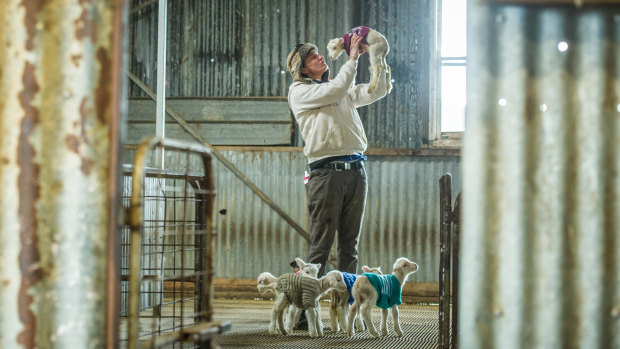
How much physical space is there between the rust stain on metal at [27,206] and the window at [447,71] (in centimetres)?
618

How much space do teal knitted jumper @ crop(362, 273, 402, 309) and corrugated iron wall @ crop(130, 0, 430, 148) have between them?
3267 mm

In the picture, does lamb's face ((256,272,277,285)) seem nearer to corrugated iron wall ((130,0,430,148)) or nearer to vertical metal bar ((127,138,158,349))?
vertical metal bar ((127,138,158,349))

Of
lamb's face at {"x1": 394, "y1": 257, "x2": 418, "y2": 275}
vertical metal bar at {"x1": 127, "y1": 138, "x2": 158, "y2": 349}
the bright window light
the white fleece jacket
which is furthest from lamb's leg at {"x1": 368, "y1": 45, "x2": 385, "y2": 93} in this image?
the bright window light

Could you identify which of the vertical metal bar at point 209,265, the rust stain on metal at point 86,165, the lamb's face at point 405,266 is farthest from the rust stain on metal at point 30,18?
the lamb's face at point 405,266

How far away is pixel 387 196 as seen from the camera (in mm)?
7875

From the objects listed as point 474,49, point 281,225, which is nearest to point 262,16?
point 281,225

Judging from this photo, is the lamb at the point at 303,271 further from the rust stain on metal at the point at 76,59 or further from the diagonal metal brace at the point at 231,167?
the rust stain on metal at the point at 76,59

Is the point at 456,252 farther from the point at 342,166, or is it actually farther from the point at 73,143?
the point at 73,143

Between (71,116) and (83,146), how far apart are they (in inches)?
3.9

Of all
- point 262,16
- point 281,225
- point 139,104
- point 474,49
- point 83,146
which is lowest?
point 281,225

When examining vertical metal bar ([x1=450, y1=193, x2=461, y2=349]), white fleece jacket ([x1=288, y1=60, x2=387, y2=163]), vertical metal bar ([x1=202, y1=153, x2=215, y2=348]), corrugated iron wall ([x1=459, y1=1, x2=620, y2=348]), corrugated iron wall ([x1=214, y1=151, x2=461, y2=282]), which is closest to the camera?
corrugated iron wall ([x1=459, y1=1, x2=620, y2=348])

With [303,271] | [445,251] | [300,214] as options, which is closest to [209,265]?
[445,251]

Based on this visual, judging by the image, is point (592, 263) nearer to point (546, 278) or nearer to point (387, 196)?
point (546, 278)

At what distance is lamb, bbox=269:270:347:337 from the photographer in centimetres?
467
